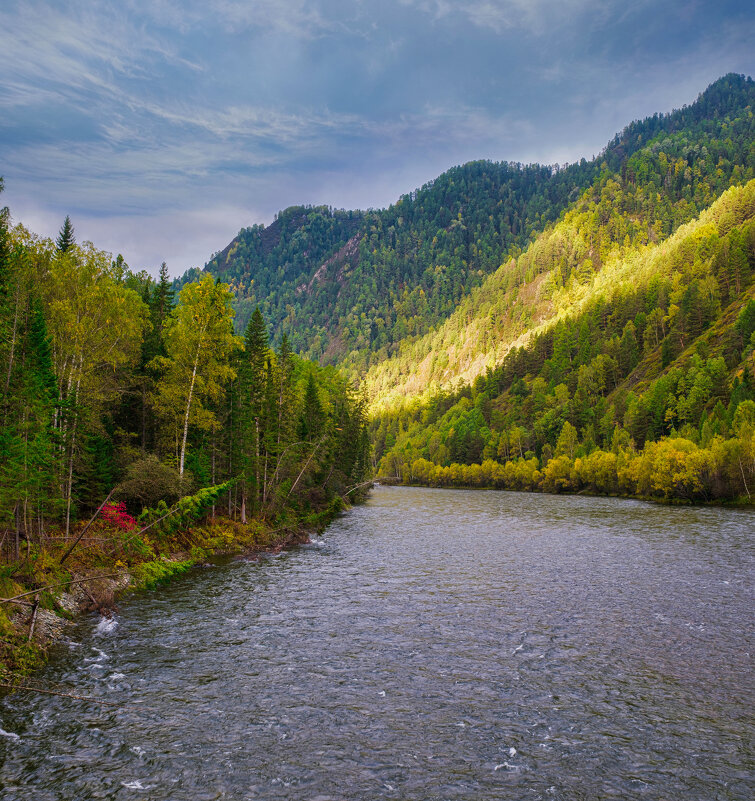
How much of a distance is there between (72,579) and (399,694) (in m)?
15.8

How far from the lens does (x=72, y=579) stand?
75.2 feet

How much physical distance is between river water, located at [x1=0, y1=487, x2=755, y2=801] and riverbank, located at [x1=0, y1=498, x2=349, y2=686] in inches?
40.5

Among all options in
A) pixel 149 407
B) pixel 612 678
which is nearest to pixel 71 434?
pixel 149 407

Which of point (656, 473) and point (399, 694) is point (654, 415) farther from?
point (399, 694)

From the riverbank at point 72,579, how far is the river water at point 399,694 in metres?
1.03

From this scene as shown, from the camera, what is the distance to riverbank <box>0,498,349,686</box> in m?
16.5

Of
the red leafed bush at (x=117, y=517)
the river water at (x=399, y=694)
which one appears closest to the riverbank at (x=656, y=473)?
the river water at (x=399, y=694)

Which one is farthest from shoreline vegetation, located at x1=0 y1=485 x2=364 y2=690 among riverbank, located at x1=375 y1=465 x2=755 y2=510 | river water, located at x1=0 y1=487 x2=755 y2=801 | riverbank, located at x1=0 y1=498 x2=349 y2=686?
riverbank, located at x1=375 y1=465 x2=755 y2=510

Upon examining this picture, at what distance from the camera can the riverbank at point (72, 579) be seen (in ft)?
54.2

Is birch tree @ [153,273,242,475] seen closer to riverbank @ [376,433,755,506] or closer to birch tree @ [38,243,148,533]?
birch tree @ [38,243,148,533]

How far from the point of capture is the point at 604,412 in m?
155

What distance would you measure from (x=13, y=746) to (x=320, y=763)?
7287 millimetres

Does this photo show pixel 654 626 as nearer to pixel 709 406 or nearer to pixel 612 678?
pixel 612 678

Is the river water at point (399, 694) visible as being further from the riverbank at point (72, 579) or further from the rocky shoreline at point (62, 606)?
the riverbank at point (72, 579)
